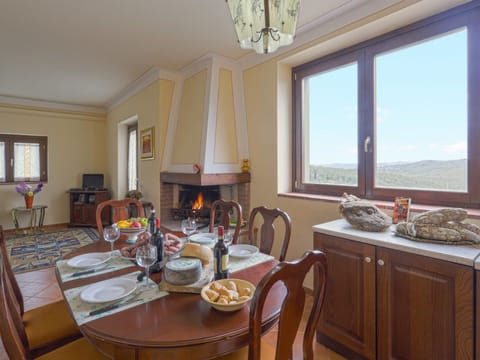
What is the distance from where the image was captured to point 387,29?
2.25m

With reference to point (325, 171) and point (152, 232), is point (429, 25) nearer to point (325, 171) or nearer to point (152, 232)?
point (325, 171)

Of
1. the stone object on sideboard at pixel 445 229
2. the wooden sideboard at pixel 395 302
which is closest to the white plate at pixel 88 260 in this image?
the wooden sideboard at pixel 395 302

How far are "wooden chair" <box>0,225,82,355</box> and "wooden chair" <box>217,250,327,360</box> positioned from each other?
3.21 feet

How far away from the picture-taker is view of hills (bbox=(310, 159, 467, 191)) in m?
1.96

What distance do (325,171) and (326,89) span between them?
84 cm

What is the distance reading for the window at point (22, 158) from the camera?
538 centimetres

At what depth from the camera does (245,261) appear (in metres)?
1.60

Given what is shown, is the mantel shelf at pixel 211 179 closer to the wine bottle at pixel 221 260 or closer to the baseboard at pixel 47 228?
the wine bottle at pixel 221 260

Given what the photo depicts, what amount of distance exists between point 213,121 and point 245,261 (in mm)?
2069

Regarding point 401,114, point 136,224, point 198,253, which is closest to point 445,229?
point 401,114

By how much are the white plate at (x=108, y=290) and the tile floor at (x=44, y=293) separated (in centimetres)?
124

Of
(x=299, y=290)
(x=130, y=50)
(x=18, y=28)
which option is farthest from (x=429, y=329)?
(x=18, y=28)

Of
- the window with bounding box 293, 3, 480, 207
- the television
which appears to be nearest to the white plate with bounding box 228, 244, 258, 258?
the window with bounding box 293, 3, 480, 207

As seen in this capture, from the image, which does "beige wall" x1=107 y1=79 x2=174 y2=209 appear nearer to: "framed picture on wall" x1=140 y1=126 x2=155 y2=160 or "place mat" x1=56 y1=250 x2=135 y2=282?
"framed picture on wall" x1=140 y1=126 x2=155 y2=160
